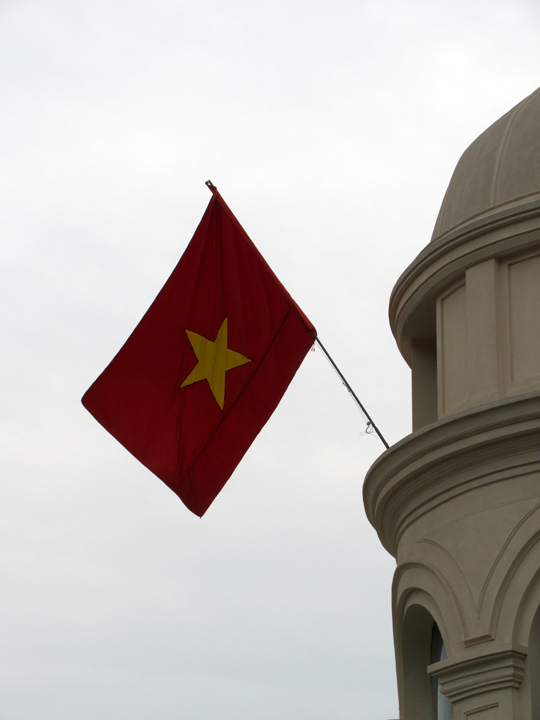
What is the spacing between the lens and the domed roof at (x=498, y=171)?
1581 centimetres

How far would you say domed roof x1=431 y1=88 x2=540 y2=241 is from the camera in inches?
623

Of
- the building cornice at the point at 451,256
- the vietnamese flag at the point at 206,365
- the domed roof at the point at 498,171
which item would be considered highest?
the domed roof at the point at 498,171

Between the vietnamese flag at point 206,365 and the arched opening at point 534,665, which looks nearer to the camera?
the arched opening at point 534,665

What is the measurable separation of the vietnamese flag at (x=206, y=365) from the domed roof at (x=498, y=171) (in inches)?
105

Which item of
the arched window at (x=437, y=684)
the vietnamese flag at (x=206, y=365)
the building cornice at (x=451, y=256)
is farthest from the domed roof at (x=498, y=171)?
the arched window at (x=437, y=684)

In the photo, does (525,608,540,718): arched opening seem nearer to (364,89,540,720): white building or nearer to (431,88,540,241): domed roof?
(364,89,540,720): white building

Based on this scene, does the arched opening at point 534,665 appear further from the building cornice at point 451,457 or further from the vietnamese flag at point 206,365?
the vietnamese flag at point 206,365

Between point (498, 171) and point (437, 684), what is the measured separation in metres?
6.67

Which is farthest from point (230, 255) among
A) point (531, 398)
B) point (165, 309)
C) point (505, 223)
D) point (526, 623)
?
point (526, 623)

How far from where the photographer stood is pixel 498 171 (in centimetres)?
1627

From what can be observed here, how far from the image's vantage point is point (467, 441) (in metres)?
14.1

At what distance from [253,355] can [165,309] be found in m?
1.38

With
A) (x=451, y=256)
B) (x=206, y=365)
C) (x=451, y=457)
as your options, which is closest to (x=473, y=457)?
(x=451, y=457)

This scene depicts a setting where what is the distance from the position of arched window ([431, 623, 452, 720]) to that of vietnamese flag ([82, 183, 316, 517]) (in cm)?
328
